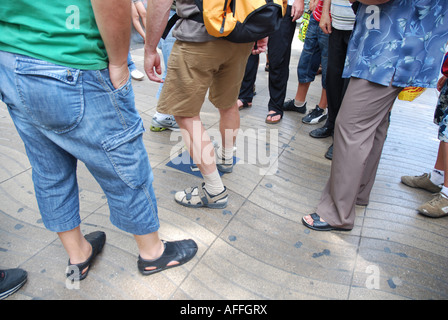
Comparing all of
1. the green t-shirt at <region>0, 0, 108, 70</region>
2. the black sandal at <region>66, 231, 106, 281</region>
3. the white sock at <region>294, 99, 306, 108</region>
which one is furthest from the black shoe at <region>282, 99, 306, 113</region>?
the green t-shirt at <region>0, 0, 108, 70</region>

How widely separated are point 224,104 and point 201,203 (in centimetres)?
77

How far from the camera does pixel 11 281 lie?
5.31 feet

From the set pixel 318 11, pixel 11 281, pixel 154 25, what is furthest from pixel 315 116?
pixel 11 281

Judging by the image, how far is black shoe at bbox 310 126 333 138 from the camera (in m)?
3.35

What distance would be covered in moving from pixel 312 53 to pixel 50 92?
10.5ft

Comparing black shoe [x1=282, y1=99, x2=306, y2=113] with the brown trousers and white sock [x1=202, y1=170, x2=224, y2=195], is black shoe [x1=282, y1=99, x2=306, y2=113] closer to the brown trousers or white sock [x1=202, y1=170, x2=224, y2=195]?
the brown trousers

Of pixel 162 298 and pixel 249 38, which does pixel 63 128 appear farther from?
pixel 249 38

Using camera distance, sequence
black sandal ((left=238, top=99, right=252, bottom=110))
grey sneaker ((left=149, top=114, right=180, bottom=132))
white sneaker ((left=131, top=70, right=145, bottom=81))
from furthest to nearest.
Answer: white sneaker ((left=131, top=70, right=145, bottom=81)) < black sandal ((left=238, top=99, right=252, bottom=110)) < grey sneaker ((left=149, top=114, right=180, bottom=132))

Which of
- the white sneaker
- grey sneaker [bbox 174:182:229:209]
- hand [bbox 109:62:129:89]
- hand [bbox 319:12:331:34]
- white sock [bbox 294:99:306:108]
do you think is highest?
hand [bbox 109:62:129:89]

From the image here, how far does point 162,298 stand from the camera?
5.39 feet

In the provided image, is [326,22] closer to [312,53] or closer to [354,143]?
[312,53]

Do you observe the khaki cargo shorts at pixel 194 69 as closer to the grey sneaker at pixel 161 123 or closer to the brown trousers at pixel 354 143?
the brown trousers at pixel 354 143

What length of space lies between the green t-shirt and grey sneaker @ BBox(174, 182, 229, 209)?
52.2 inches
